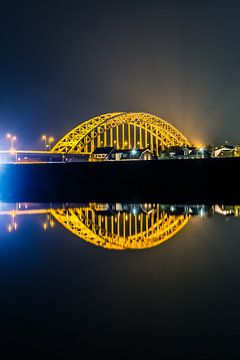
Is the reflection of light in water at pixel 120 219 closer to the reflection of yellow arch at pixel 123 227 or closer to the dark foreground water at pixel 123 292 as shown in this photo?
the reflection of yellow arch at pixel 123 227

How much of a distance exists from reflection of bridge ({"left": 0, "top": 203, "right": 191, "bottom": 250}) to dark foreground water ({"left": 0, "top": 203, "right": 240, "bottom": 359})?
0.08m

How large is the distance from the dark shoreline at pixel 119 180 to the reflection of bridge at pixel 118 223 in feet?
20.4

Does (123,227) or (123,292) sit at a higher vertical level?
(123,227)

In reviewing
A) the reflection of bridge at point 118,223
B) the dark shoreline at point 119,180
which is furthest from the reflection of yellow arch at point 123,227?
the dark shoreline at point 119,180

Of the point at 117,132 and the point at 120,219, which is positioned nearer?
the point at 120,219

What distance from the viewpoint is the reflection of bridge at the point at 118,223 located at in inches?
633

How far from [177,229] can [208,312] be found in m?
9.32

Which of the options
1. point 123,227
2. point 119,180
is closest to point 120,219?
point 123,227

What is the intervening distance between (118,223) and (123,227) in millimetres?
957

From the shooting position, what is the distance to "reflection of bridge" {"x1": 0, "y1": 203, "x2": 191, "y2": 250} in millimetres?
16078

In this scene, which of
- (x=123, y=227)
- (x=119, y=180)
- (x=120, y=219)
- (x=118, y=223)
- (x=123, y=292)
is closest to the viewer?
(x=123, y=292)

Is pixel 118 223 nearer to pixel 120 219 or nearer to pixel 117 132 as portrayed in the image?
pixel 120 219

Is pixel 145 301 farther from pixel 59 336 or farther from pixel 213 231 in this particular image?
pixel 213 231

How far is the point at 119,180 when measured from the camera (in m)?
42.5
